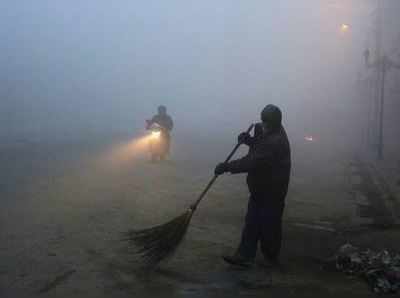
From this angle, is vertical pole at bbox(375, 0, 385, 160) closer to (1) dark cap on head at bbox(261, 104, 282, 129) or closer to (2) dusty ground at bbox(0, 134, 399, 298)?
(2) dusty ground at bbox(0, 134, 399, 298)

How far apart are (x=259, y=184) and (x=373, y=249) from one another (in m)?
2.18

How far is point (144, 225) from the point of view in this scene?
31.0 feet

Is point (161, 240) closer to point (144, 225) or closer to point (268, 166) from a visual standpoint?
point (268, 166)

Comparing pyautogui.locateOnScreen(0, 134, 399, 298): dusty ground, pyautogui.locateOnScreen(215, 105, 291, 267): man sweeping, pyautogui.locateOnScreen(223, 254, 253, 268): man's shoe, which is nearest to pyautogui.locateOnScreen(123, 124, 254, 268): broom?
pyautogui.locateOnScreen(0, 134, 399, 298): dusty ground

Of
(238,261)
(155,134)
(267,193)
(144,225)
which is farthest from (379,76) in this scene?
(238,261)

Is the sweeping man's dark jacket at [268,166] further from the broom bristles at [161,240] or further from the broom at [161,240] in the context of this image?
the broom bristles at [161,240]

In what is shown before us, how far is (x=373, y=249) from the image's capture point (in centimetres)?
836

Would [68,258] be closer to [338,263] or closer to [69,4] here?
[338,263]

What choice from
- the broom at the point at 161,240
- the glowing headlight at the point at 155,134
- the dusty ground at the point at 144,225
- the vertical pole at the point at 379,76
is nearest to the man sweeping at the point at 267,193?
the dusty ground at the point at 144,225

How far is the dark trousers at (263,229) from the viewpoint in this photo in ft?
23.6

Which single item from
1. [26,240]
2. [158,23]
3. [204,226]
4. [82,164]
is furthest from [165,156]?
[158,23]

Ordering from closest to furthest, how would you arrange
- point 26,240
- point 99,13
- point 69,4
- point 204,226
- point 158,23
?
1. point 26,240
2. point 204,226
3. point 69,4
4. point 99,13
5. point 158,23

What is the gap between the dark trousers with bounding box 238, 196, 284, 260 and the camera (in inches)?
283

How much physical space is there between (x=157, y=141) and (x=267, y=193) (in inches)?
454
